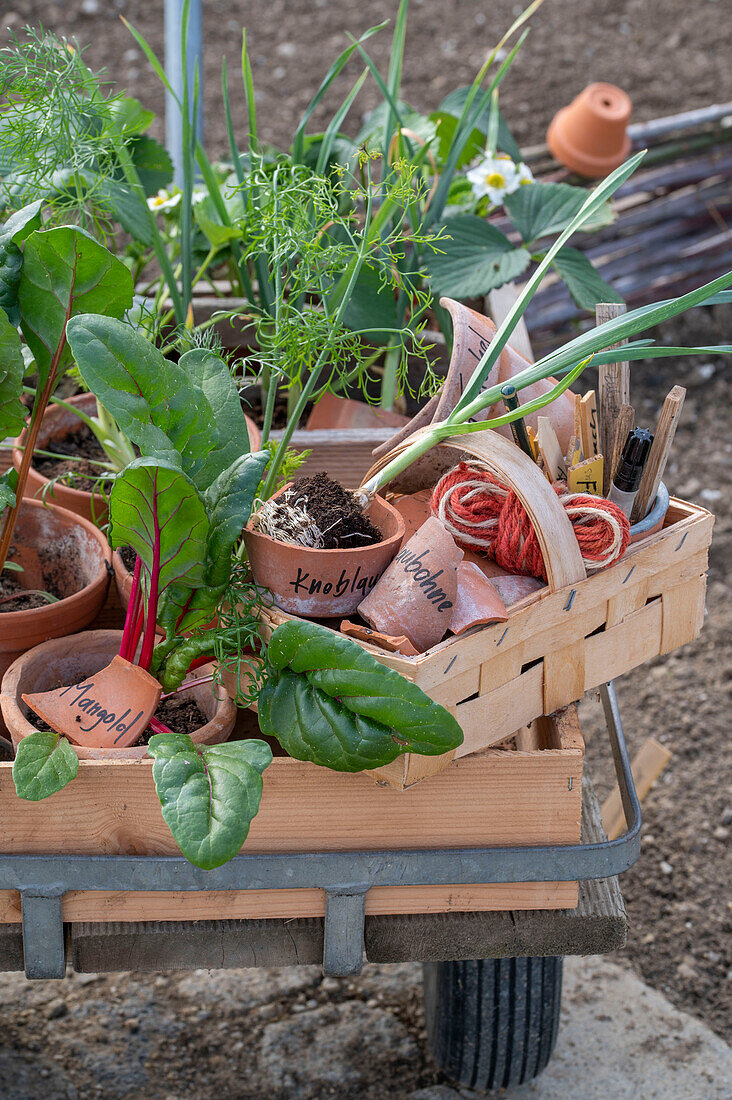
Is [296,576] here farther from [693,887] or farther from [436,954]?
[693,887]

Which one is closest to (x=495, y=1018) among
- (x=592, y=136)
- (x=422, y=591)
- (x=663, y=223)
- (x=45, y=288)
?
(x=422, y=591)

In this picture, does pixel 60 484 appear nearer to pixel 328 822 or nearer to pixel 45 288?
pixel 45 288

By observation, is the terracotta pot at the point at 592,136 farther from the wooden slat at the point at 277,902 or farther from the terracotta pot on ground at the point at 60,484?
the wooden slat at the point at 277,902

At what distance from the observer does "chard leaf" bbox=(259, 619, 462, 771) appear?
2.54ft

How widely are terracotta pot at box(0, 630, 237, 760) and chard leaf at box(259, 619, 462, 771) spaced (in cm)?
11

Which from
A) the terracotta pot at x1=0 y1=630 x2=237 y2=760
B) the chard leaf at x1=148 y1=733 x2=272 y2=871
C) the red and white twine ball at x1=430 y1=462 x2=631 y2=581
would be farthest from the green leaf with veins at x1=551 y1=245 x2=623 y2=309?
the chard leaf at x1=148 y1=733 x2=272 y2=871

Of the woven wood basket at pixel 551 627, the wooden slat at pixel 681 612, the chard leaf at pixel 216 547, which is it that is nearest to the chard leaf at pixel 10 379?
the chard leaf at pixel 216 547

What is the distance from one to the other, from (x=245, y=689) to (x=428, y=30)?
4.34 metres

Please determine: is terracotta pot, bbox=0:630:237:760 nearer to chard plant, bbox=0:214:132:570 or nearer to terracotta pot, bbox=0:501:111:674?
terracotta pot, bbox=0:501:111:674

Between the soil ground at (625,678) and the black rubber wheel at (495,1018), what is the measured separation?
13 cm

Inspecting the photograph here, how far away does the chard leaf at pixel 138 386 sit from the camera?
83 centimetres

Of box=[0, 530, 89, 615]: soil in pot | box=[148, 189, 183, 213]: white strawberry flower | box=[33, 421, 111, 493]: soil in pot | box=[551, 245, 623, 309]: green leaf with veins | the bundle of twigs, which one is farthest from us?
the bundle of twigs

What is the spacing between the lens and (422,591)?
855 mm

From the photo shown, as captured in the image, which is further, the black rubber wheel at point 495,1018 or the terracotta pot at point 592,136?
the terracotta pot at point 592,136
